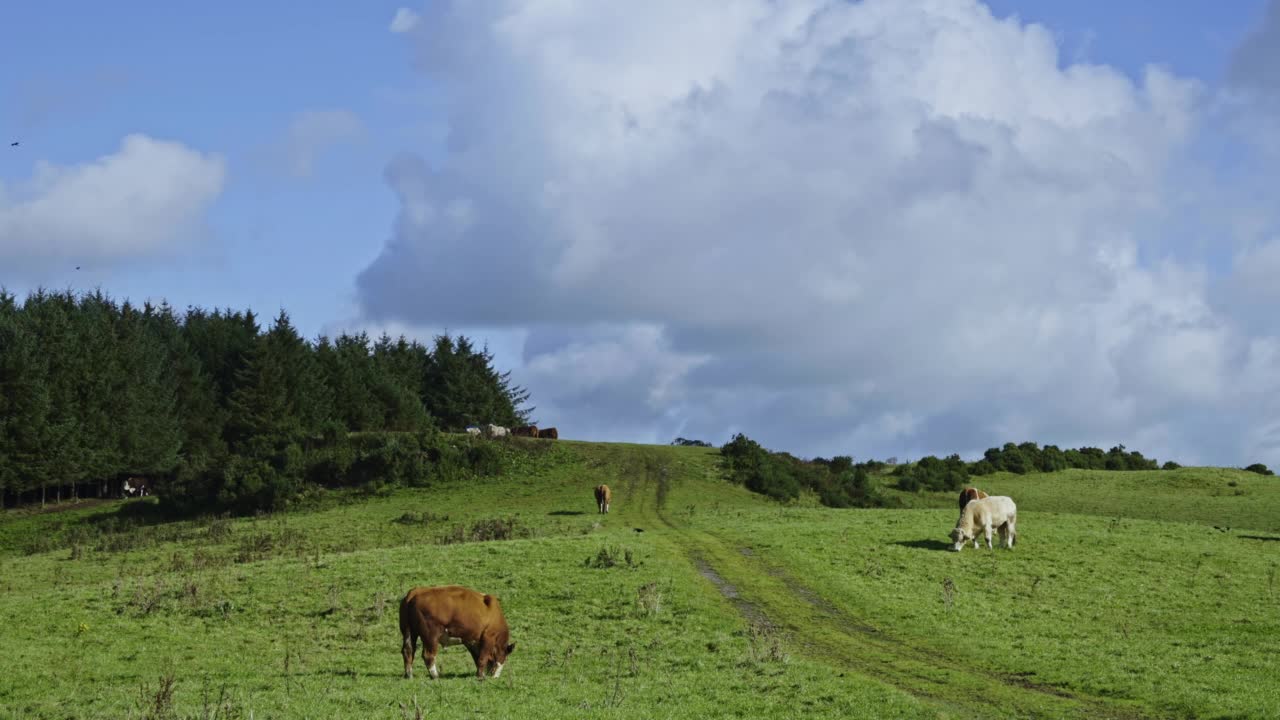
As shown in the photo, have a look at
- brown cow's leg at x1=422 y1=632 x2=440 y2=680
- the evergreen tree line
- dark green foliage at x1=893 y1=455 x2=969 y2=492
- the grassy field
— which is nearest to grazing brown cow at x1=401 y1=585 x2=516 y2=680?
brown cow's leg at x1=422 y1=632 x2=440 y2=680

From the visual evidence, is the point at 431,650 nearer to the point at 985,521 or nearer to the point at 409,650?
the point at 409,650

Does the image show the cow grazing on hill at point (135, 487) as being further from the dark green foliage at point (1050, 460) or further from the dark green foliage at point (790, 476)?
the dark green foliage at point (1050, 460)

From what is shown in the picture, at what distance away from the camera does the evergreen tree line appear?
7638 centimetres

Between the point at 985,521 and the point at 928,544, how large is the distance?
2.55 meters

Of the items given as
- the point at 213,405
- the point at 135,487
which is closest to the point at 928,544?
the point at 135,487

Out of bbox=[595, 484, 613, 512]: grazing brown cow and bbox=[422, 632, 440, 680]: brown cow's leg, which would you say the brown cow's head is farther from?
bbox=[595, 484, 613, 512]: grazing brown cow

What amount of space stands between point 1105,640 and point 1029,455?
68.6 meters

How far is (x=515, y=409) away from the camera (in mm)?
A: 132000

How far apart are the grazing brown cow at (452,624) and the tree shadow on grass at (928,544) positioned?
24.8m

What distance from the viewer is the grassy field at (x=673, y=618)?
22391 millimetres

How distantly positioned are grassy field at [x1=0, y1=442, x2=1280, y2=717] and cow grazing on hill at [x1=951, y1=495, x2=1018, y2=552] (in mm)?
1026

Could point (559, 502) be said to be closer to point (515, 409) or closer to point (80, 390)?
point (80, 390)

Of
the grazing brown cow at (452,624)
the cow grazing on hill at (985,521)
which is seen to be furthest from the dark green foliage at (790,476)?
the grazing brown cow at (452,624)

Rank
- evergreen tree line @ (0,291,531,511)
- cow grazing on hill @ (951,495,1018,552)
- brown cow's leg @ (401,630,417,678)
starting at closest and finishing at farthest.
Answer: brown cow's leg @ (401,630,417,678) < cow grazing on hill @ (951,495,1018,552) < evergreen tree line @ (0,291,531,511)
